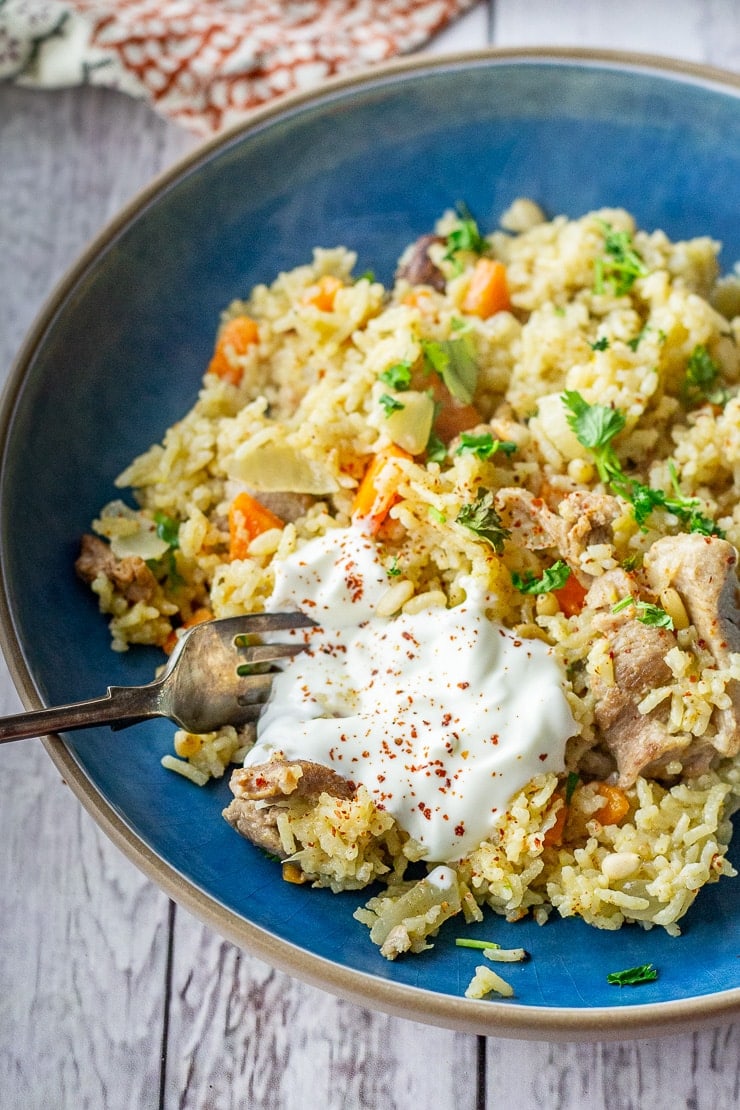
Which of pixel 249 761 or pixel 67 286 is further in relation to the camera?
pixel 67 286

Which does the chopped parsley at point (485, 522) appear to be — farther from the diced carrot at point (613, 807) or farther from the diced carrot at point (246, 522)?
the diced carrot at point (613, 807)

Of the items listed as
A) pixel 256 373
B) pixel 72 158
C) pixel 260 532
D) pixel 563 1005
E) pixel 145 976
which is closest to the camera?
pixel 563 1005

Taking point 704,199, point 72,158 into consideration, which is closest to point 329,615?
point 704,199

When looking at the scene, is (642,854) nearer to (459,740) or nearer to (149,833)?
(459,740)

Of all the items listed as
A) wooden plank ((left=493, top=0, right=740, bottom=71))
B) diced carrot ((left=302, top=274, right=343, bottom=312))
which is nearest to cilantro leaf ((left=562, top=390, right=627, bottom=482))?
diced carrot ((left=302, top=274, right=343, bottom=312))

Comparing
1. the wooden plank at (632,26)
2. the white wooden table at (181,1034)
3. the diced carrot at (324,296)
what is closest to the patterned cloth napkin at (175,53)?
the wooden plank at (632,26)
